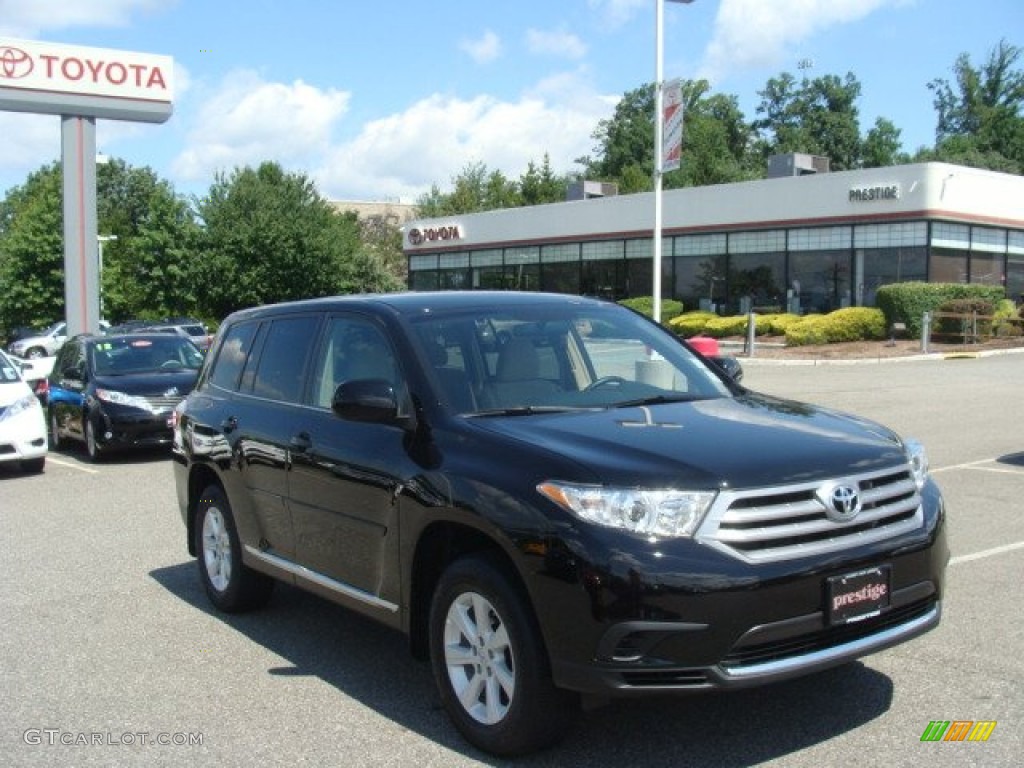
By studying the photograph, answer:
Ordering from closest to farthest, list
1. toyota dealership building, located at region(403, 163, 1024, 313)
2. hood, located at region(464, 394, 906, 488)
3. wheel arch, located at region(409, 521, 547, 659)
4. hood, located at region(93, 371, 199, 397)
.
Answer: hood, located at region(464, 394, 906, 488) → wheel arch, located at region(409, 521, 547, 659) → hood, located at region(93, 371, 199, 397) → toyota dealership building, located at region(403, 163, 1024, 313)

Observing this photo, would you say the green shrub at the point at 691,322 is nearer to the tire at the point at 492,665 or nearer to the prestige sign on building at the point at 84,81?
the prestige sign on building at the point at 84,81

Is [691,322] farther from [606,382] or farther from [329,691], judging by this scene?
[329,691]

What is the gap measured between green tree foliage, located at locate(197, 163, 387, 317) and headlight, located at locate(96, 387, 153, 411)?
38651 mm

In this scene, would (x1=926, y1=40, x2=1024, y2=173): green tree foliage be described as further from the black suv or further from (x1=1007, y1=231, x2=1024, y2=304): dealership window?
the black suv

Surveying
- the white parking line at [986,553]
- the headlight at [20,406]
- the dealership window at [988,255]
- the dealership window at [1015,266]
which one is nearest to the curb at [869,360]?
the dealership window at [988,255]

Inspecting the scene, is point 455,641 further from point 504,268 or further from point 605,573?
point 504,268

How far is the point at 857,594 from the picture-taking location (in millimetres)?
4027

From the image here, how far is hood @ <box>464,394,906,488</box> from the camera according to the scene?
13.0 ft

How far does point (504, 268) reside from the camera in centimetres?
4759

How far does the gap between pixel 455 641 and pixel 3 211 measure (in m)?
123

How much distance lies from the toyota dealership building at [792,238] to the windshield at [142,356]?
932 inches

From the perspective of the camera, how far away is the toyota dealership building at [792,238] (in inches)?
1273

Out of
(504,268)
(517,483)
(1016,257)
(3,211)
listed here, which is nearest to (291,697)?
(517,483)

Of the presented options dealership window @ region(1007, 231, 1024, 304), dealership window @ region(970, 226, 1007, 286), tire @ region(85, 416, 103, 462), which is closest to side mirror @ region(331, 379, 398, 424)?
tire @ region(85, 416, 103, 462)
